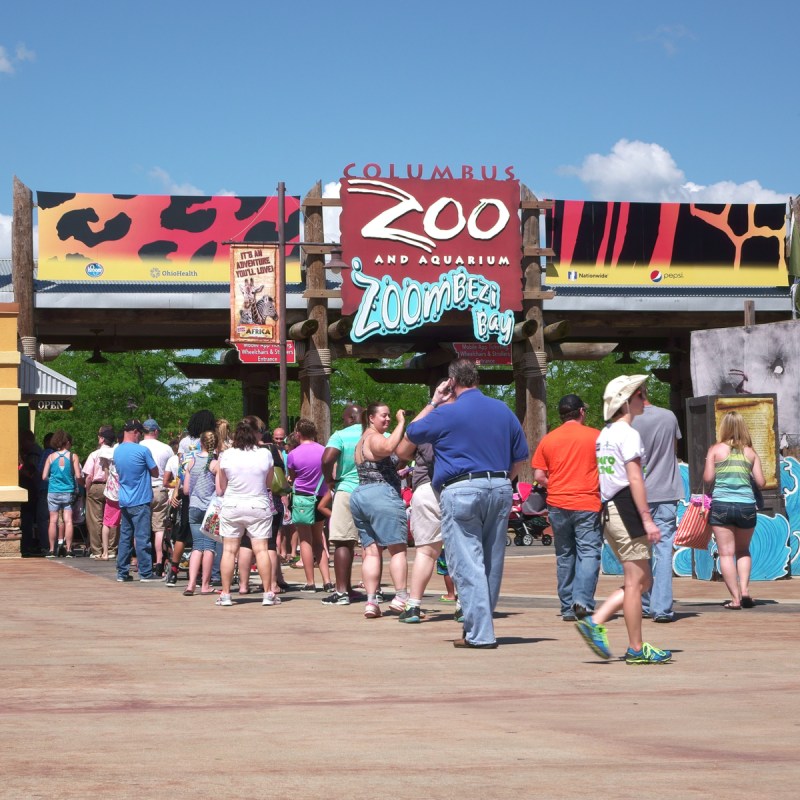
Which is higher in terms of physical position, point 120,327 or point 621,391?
point 120,327

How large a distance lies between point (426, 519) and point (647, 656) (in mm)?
3367

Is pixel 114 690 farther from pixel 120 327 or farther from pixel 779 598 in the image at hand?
pixel 120 327

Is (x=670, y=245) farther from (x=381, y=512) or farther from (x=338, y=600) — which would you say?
(x=381, y=512)

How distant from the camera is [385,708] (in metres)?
7.23

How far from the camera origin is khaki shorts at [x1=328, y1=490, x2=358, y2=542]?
12984 mm

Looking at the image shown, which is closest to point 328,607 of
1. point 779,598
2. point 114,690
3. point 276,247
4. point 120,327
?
point 779,598

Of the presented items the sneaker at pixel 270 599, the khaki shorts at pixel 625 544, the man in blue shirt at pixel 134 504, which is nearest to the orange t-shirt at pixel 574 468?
the khaki shorts at pixel 625 544

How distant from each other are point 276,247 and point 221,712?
1837 cm

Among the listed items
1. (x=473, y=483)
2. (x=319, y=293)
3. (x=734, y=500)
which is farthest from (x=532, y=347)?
(x=473, y=483)

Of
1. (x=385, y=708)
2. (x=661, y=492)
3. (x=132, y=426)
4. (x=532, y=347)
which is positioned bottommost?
(x=385, y=708)

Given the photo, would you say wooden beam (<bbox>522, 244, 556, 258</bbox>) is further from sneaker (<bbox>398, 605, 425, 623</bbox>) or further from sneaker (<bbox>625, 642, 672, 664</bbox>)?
sneaker (<bbox>625, 642, 672, 664</bbox>)

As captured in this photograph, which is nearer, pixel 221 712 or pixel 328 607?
pixel 221 712

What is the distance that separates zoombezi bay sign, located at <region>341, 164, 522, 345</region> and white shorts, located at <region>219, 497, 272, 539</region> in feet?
47.2

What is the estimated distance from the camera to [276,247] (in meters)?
25.0
